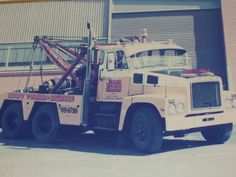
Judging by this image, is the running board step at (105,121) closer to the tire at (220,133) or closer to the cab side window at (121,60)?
the cab side window at (121,60)

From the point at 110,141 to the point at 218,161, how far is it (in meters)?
4.17

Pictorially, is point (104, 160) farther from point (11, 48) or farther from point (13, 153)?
point (11, 48)

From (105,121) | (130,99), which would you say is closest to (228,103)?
(130,99)

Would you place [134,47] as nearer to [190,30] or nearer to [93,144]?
[93,144]

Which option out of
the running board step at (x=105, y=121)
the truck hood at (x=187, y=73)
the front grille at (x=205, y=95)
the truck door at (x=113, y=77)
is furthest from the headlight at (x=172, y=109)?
the running board step at (x=105, y=121)

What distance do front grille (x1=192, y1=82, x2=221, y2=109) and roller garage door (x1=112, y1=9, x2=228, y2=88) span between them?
9637 millimetres

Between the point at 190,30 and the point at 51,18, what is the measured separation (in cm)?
704

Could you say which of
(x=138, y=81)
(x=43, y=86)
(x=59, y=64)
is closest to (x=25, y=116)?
(x=43, y=86)

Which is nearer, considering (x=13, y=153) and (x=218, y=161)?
(x=218, y=161)

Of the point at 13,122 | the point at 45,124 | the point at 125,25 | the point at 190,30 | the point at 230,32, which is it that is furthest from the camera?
the point at 125,25

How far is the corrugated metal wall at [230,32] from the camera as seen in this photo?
58.6 feet

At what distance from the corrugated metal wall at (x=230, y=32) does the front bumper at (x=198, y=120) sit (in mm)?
9172

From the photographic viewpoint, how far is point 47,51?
40.7 ft

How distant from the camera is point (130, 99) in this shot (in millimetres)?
8633
